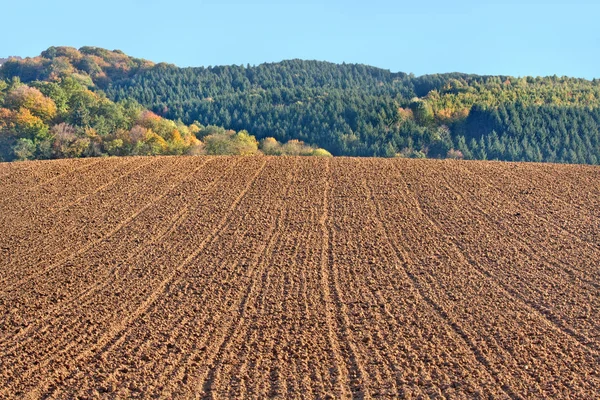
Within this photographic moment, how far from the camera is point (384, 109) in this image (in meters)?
90.2

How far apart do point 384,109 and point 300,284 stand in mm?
72374

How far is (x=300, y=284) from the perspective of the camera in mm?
19688

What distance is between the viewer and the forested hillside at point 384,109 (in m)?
80.8

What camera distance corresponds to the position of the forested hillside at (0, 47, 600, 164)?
3179 inches

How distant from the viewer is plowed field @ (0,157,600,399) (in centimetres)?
1372

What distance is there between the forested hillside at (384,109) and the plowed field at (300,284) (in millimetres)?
45165

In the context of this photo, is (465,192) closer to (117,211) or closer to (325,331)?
(117,211)

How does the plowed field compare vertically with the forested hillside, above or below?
below

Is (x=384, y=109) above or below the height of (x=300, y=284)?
above

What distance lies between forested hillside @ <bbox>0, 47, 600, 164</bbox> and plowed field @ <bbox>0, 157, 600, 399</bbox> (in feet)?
148

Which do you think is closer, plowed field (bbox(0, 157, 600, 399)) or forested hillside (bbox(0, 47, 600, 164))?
plowed field (bbox(0, 157, 600, 399))

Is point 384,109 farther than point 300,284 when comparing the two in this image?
Yes

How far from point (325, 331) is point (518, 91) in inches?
3397

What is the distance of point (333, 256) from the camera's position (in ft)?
73.9
